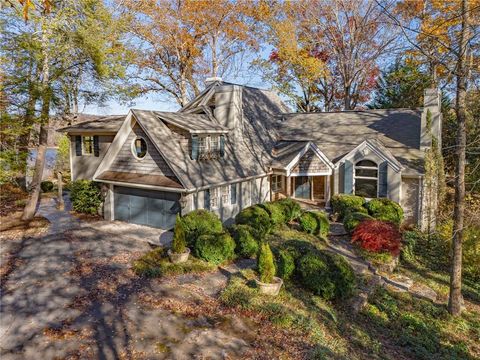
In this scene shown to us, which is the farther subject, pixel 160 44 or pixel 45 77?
pixel 160 44

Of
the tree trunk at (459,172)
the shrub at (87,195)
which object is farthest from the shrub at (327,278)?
the shrub at (87,195)

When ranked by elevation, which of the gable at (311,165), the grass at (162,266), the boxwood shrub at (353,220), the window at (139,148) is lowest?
the grass at (162,266)

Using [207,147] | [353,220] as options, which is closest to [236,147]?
[207,147]

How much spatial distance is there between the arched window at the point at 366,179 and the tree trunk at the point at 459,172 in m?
8.56

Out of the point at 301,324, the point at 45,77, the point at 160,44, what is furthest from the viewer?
the point at 160,44

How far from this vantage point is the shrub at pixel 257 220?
14.6m

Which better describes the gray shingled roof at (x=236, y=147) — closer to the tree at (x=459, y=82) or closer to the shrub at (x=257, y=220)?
the shrub at (x=257, y=220)

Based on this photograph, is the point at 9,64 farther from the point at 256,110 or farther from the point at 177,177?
the point at 256,110

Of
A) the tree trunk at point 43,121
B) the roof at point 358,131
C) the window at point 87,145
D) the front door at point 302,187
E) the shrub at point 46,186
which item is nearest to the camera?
the tree trunk at point 43,121

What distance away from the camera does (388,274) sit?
1344cm

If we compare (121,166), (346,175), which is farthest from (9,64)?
(346,175)

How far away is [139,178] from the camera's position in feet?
50.5

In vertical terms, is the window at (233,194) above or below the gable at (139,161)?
below

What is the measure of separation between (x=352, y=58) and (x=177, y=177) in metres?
22.5
